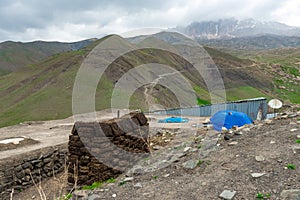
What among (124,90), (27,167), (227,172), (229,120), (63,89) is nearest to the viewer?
(227,172)

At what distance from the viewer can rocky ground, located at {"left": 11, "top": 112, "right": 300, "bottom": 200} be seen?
5.66m

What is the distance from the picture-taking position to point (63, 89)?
210 ft

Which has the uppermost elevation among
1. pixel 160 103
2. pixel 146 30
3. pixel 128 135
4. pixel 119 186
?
pixel 146 30

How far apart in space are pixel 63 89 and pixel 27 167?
54.6 meters

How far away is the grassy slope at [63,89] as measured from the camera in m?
52.5

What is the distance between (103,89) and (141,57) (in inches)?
1317

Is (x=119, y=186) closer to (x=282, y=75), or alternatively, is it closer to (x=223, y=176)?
(x=223, y=176)

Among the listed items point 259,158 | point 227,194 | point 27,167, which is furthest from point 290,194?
point 27,167

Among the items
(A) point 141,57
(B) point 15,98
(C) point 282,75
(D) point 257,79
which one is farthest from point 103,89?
(C) point 282,75

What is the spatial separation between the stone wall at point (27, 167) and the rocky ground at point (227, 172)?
4750mm

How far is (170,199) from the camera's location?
590cm

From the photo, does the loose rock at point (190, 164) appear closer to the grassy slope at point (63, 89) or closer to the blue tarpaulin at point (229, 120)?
the blue tarpaulin at point (229, 120)

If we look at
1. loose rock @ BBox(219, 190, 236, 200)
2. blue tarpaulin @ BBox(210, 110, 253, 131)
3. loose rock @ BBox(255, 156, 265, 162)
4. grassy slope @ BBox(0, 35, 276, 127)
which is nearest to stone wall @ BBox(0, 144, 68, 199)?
loose rock @ BBox(219, 190, 236, 200)

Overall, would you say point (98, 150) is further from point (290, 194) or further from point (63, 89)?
point (63, 89)
